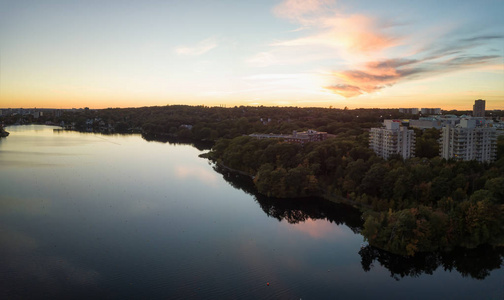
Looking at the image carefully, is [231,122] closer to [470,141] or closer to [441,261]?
[470,141]

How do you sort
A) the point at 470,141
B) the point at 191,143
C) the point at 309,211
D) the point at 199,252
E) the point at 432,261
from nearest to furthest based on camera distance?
1. the point at 432,261
2. the point at 199,252
3. the point at 309,211
4. the point at 470,141
5. the point at 191,143

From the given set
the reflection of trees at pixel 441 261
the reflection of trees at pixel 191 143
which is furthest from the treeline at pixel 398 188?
the reflection of trees at pixel 191 143

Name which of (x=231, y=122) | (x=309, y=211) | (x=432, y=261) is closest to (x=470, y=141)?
(x=309, y=211)

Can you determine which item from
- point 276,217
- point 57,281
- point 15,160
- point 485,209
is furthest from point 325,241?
point 15,160

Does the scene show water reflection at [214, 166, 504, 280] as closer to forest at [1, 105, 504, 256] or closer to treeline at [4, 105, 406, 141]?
forest at [1, 105, 504, 256]

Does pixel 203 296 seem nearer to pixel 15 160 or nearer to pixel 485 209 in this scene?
pixel 485 209
